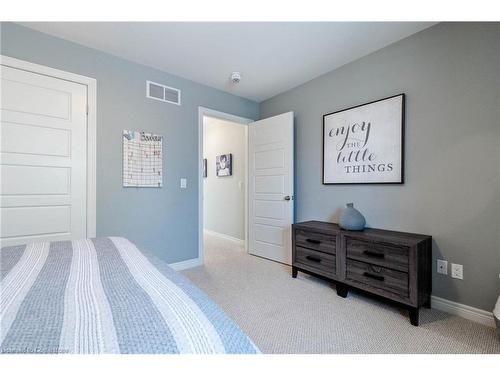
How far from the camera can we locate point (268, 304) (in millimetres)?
1930

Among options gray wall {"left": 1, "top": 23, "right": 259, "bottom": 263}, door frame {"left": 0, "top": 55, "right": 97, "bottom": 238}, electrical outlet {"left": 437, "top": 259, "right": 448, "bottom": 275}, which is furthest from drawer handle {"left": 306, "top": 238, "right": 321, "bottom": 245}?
door frame {"left": 0, "top": 55, "right": 97, "bottom": 238}

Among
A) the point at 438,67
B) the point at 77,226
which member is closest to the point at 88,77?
Answer: the point at 77,226

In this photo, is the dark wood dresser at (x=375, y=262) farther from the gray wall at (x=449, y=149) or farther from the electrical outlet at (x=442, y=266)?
the gray wall at (x=449, y=149)

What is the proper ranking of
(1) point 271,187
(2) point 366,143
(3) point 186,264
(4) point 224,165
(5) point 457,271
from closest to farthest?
1. (5) point 457,271
2. (2) point 366,143
3. (3) point 186,264
4. (1) point 271,187
5. (4) point 224,165

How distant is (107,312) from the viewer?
23.4 inches

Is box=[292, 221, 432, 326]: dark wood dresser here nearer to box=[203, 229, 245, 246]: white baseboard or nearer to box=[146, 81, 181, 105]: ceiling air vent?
box=[203, 229, 245, 246]: white baseboard

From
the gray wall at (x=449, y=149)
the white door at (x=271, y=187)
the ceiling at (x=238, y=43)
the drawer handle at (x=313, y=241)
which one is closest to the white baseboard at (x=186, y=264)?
the white door at (x=271, y=187)

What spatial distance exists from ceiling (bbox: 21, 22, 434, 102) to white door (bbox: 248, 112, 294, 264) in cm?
66

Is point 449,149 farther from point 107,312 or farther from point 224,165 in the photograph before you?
point 224,165

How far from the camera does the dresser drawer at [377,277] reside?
5.57 feet

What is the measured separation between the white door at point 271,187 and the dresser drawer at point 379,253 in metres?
0.97

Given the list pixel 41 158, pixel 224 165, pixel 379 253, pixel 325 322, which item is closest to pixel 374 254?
pixel 379 253

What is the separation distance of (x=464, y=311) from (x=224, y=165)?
143 inches

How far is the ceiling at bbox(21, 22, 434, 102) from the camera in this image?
1896 mm
